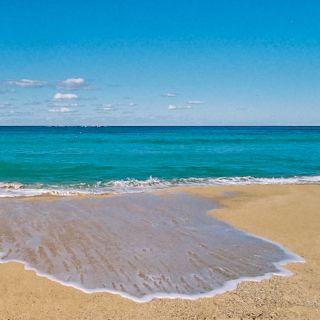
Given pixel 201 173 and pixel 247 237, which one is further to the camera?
pixel 201 173

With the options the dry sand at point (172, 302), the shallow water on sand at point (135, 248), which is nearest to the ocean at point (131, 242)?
the shallow water on sand at point (135, 248)

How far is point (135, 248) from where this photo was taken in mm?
10445

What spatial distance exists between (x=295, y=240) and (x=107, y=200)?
839 cm

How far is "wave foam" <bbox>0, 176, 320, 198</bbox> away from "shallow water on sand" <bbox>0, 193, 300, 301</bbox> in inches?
144

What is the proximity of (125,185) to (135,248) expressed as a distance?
11919mm

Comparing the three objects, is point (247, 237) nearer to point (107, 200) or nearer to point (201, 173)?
point (107, 200)

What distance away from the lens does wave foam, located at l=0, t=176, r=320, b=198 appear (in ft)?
64.3

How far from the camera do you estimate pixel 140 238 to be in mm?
11438

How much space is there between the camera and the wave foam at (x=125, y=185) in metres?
19.6

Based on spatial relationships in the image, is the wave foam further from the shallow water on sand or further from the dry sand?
the dry sand

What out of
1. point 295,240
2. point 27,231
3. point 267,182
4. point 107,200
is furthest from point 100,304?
point 267,182

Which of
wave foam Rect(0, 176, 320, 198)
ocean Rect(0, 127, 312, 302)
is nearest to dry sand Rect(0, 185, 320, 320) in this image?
ocean Rect(0, 127, 312, 302)

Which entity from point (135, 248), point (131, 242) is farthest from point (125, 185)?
point (135, 248)

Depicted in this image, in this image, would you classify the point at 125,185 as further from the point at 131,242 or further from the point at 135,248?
the point at 135,248
